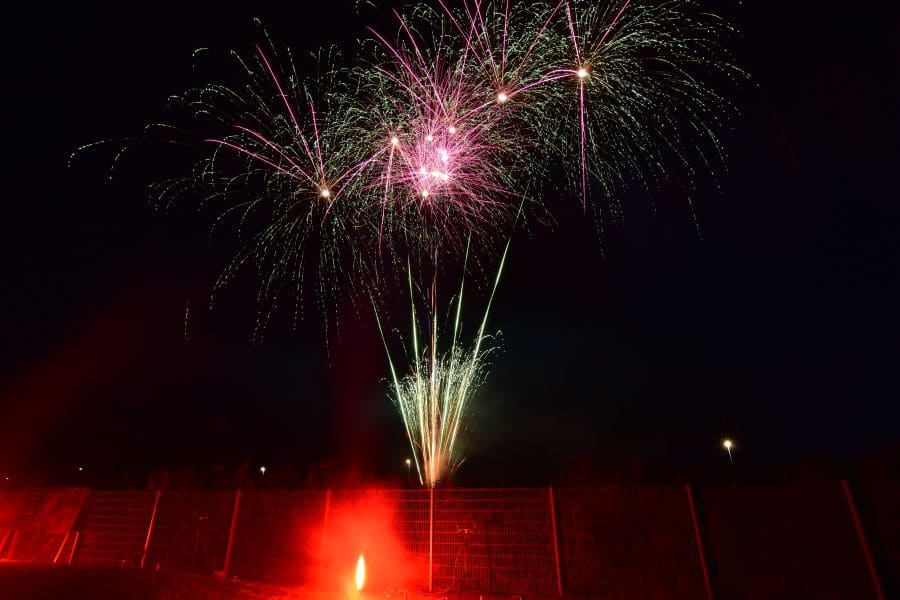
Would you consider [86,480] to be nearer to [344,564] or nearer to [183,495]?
[183,495]

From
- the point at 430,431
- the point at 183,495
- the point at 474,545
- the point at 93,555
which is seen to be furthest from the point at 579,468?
the point at 93,555

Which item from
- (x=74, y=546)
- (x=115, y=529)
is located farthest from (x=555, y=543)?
(x=74, y=546)

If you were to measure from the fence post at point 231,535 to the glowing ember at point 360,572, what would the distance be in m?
2.44

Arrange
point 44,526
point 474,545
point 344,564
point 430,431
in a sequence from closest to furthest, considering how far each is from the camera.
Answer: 1. point 474,545
2. point 344,564
3. point 44,526
4. point 430,431

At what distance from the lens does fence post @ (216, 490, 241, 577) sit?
8695mm

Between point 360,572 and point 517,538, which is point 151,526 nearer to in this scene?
point 360,572

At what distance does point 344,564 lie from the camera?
812cm

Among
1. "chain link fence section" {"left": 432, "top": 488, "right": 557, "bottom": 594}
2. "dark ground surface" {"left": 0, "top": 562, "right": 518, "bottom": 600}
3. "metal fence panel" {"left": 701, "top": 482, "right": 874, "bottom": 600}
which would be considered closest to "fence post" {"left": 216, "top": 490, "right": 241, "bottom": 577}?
"dark ground surface" {"left": 0, "top": 562, "right": 518, "bottom": 600}

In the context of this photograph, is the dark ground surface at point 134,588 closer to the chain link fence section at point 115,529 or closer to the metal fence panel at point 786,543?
the chain link fence section at point 115,529

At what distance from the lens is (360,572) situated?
7.83m

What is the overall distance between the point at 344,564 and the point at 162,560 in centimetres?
372

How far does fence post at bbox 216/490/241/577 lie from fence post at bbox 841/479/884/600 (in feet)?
29.5

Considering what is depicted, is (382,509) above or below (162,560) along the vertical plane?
above

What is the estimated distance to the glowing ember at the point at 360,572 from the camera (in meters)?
7.70
